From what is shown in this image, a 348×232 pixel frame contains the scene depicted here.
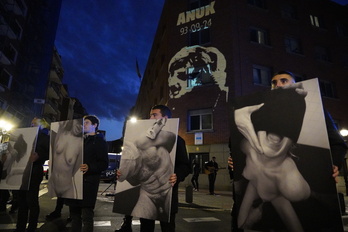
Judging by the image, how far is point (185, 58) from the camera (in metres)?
18.0

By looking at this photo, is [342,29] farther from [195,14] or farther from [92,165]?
[92,165]

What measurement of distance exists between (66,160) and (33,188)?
100cm

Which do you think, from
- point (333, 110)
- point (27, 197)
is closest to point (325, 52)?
point (333, 110)

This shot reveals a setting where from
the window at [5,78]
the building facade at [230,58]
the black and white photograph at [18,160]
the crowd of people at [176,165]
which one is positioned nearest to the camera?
the crowd of people at [176,165]

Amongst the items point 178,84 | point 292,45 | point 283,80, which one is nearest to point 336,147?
point 283,80

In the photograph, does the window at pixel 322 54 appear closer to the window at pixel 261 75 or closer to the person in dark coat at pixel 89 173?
the window at pixel 261 75

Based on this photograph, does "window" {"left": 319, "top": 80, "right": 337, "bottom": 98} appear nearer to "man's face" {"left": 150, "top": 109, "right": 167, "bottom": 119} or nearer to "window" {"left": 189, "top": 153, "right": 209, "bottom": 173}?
"window" {"left": 189, "top": 153, "right": 209, "bottom": 173}

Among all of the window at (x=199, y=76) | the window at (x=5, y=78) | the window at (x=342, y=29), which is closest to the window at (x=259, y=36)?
the window at (x=199, y=76)

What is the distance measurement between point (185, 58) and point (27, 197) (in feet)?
50.9

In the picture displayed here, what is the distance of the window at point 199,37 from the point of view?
1792 centimetres

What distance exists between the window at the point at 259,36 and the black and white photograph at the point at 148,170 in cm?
1691

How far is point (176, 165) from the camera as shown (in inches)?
126

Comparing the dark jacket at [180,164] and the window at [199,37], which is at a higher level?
the window at [199,37]

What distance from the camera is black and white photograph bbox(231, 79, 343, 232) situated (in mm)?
1928
